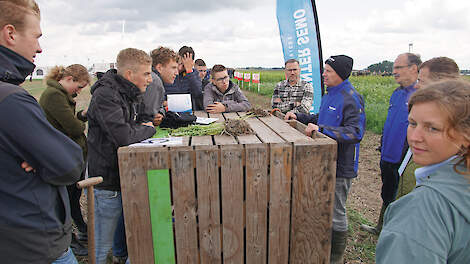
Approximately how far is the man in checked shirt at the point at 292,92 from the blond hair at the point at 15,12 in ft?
12.4

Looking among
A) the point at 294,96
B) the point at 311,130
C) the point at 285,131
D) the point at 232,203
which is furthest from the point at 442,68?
the point at 294,96

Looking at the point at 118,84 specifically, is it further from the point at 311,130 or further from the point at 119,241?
the point at 311,130

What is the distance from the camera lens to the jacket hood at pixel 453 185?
0.92 meters

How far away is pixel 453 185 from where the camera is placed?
95 centimetres

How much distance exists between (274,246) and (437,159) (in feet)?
4.98

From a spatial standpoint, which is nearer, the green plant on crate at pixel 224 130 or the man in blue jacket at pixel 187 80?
the green plant on crate at pixel 224 130

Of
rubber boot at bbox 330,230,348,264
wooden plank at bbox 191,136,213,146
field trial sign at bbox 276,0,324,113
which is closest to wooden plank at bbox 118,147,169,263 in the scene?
wooden plank at bbox 191,136,213,146

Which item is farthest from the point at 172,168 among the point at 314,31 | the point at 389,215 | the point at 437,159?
the point at 314,31

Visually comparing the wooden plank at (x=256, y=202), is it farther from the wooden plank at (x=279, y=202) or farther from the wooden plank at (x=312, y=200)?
the wooden plank at (x=312, y=200)

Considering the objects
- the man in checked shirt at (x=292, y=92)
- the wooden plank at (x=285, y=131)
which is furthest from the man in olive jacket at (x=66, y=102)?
the man in checked shirt at (x=292, y=92)

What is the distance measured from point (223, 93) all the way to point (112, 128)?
7.23 ft

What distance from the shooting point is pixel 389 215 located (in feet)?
3.55

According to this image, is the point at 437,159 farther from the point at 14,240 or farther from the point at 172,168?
the point at 14,240

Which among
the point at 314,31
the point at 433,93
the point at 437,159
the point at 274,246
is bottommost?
the point at 274,246
